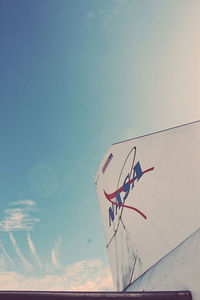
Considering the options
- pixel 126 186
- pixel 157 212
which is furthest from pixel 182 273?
pixel 126 186

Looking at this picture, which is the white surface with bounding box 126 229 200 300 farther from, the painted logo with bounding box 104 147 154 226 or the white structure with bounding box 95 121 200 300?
the painted logo with bounding box 104 147 154 226

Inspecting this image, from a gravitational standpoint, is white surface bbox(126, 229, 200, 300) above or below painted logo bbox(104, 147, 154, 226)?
below

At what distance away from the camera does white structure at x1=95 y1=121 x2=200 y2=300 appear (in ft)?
10.2

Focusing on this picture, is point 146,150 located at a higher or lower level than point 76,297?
higher

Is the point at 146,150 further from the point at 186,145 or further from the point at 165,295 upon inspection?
the point at 165,295

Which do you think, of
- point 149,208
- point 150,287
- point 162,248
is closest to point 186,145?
point 149,208

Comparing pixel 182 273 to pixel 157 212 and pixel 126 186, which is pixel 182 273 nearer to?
pixel 157 212

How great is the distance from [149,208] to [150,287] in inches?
77.3

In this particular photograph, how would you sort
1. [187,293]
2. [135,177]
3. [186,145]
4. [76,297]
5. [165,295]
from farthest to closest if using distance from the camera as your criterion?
[135,177] < [186,145] < [187,293] < [165,295] < [76,297]

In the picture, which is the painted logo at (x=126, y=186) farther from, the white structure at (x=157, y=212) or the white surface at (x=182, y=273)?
the white surface at (x=182, y=273)

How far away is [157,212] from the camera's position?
4.64 m

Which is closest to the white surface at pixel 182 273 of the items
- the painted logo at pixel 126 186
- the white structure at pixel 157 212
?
the white structure at pixel 157 212

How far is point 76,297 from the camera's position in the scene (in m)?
1.63

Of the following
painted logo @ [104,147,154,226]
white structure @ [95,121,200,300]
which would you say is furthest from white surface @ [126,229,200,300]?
painted logo @ [104,147,154,226]
